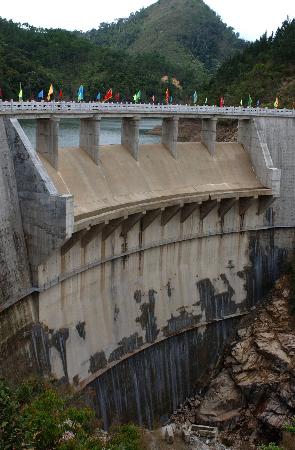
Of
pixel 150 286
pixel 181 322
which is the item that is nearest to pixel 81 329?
pixel 150 286

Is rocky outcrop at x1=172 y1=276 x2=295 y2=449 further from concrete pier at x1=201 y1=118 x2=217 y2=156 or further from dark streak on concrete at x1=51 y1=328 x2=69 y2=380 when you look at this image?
concrete pier at x1=201 y1=118 x2=217 y2=156

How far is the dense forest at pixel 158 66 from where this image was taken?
195 ft

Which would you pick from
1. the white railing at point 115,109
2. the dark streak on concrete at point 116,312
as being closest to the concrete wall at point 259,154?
the white railing at point 115,109

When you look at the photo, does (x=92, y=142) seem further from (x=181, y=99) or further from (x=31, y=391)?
(x=181, y=99)

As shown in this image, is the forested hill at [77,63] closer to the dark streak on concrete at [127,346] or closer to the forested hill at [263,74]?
the forested hill at [263,74]

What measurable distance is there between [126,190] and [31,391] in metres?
11.3

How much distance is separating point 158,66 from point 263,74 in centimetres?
7537

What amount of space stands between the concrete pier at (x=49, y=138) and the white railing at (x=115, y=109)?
0.47 meters

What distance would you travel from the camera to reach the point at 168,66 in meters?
135

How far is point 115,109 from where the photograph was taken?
1045 inches

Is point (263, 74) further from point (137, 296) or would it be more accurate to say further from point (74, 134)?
point (137, 296)

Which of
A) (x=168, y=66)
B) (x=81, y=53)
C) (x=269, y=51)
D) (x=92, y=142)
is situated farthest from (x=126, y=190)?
(x=168, y=66)

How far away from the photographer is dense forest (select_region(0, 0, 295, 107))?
5947 cm

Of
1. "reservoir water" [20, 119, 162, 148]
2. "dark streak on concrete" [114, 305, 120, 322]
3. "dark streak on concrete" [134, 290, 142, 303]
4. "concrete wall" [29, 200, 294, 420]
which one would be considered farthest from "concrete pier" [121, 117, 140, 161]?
"reservoir water" [20, 119, 162, 148]
